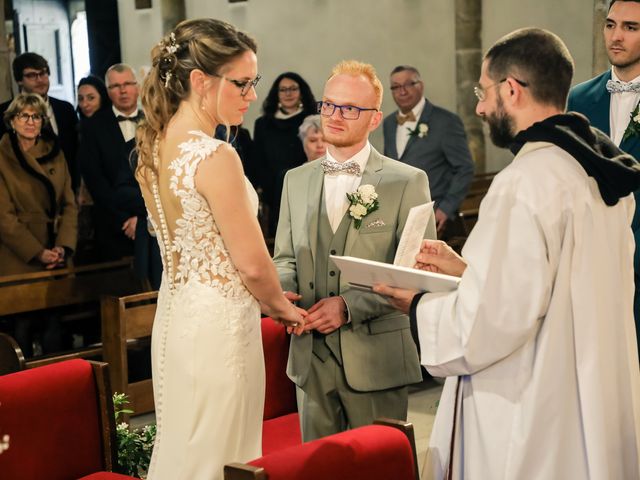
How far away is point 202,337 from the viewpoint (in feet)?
9.16

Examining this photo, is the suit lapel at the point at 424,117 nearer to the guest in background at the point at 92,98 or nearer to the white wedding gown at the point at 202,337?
the guest in background at the point at 92,98

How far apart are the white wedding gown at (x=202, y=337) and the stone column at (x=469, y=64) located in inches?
310

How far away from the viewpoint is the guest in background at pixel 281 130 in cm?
717

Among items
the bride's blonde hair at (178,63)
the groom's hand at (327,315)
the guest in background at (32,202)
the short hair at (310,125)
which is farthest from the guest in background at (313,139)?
the bride's blonde hair at (178,63)

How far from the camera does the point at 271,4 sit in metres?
12.3

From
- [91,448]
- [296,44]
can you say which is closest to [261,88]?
[296,44]

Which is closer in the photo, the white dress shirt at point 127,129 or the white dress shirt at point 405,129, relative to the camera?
the white dress shirt at point 127,129

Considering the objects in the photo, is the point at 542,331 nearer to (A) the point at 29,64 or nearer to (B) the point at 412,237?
(B) the point at 412,237

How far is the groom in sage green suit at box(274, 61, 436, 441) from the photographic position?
11.0 ft

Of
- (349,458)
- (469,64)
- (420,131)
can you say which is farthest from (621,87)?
(469,64)

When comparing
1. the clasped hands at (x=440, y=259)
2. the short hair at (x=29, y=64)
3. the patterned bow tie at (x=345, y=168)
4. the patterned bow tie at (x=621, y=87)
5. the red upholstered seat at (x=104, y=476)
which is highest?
the short hair at (x=29, y=64)

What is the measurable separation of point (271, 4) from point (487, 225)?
10.3 meters

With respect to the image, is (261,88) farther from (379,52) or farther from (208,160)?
(208,160)

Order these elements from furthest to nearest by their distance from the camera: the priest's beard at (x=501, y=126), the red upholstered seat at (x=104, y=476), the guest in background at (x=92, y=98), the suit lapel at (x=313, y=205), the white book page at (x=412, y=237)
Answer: the guest in background at (x=92, y=98) < the suit lapel at (x=313, y=205) < the red upholstered seat at (x=104, y=476) < the white book page at (x=412, y=237) < the priest's beard at (x=501, y=126)
